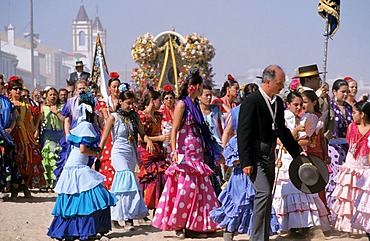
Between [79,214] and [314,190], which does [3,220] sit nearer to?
[79,214]

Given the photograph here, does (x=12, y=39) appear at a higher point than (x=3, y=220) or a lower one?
higher

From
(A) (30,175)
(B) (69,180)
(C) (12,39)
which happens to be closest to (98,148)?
(B) (69,180)

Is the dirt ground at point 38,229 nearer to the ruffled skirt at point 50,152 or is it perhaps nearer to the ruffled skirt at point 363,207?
the ruffled skirt at point 363,207

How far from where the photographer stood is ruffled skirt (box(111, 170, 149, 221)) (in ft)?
33.1

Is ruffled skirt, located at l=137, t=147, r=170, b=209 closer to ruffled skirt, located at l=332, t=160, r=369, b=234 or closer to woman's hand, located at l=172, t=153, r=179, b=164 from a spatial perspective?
woman's hand, located at l=172, t=153, r=179, b=164

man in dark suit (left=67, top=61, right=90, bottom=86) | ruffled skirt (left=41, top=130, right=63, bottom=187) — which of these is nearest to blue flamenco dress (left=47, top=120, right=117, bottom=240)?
ruffled skirt (left=41, top=130, right=63, bottom=187)

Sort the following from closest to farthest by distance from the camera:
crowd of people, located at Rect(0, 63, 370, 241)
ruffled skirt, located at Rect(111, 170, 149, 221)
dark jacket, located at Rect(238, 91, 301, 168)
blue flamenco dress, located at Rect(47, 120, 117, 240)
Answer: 1. dark jacket, located at Rect(238, 91, 301, 168)
2. crowd of people, located at Rect(0, 63, 370, 241)
3. blue flamenco dress, located at Rect(47, 120, 117, 240)
4. ruffled skirt, located at Rect(111, 170, 149, 221)

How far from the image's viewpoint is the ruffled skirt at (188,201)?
30.8ft

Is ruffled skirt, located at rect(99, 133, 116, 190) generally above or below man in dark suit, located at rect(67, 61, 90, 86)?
below

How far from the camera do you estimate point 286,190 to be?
9266 mm

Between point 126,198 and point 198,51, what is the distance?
1678 cm

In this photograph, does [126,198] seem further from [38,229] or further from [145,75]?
[145,75]

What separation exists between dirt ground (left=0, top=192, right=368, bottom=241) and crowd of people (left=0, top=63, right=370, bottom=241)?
170 millimetres

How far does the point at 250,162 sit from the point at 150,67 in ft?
63.3
